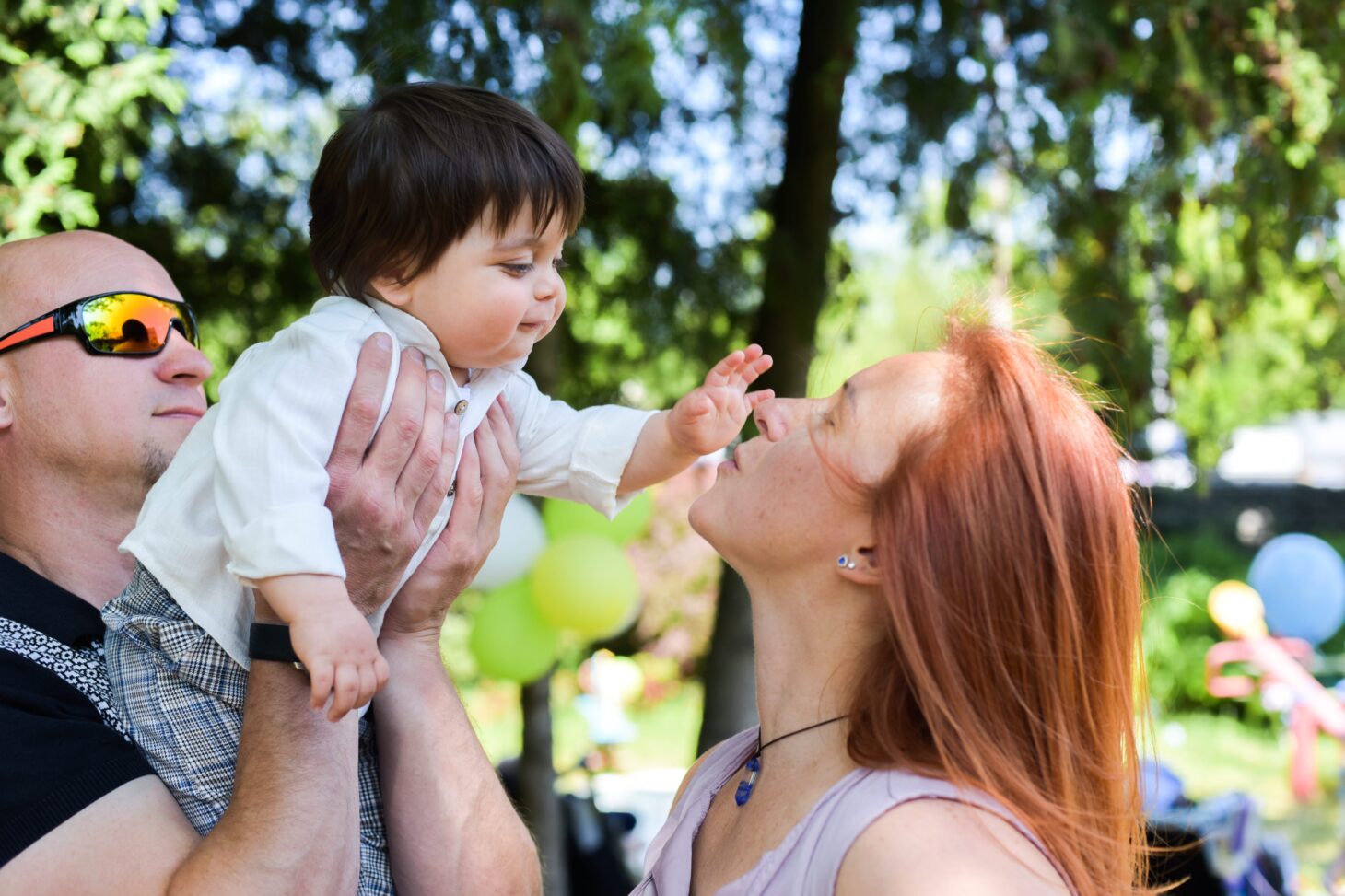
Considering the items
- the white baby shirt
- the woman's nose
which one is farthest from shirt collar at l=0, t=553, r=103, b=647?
the woman's nose

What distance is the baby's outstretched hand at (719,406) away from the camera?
1980 mm

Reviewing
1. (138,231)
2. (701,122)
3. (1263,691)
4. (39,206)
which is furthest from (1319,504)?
(39,206)

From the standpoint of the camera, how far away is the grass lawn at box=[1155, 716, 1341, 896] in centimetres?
774

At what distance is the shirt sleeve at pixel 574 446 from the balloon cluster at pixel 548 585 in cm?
160

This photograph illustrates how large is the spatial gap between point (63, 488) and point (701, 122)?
3.64m

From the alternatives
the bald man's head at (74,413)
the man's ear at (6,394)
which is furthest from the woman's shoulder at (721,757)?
the man's ear at (6,394)

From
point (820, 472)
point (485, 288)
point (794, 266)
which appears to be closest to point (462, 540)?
point (485, 288)

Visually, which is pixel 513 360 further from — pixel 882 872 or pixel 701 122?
pixel 701 122

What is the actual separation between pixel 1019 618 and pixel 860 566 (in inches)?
8.6

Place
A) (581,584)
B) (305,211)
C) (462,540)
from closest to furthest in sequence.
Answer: (462,540) < (581,584) < (305,211)

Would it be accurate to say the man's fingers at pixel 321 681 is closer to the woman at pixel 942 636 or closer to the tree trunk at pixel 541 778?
the woman at pixel 942 636

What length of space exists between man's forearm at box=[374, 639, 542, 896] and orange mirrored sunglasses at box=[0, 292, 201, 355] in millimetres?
717

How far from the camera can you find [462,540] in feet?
6.35

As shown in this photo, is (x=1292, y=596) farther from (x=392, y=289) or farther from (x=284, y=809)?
(x=284, y=809)
